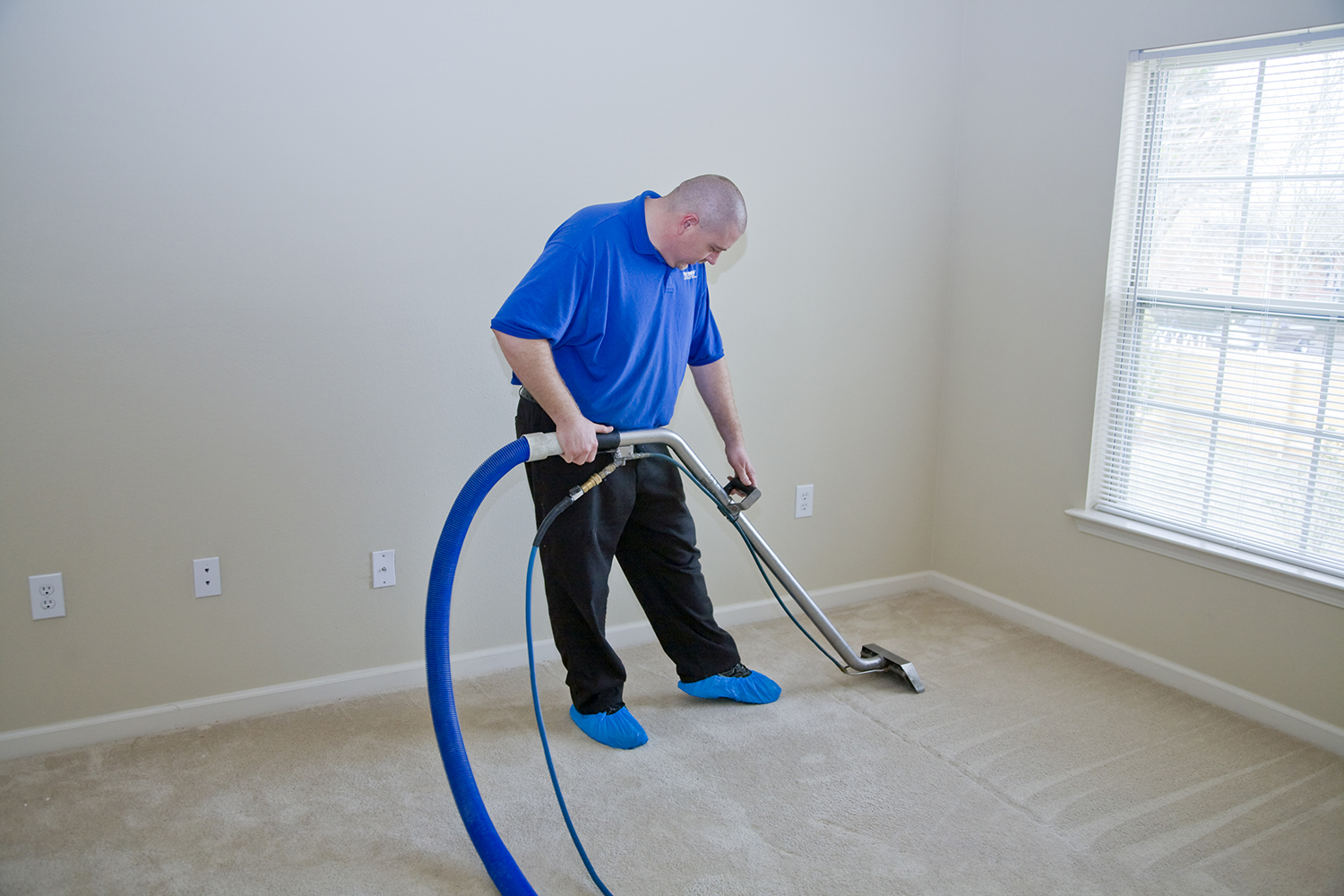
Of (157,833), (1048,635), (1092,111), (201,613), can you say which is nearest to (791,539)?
(1048,635)

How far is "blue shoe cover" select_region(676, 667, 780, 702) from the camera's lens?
246cm

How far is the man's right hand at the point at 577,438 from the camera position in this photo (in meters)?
1.91

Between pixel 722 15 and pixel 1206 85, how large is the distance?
4.33 feet

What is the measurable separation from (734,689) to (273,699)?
119cm

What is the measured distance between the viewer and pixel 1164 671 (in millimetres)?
2631

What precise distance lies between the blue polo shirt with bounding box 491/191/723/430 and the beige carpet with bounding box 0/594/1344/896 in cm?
84

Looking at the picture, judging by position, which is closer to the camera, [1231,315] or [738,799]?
[738,799]

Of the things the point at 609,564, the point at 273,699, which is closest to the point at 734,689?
the point at 609,564

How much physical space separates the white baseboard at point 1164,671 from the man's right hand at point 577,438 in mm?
1784

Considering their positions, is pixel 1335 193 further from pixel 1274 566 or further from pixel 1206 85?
pixel 1274 566

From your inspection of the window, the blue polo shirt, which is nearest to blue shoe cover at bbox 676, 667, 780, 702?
the blue polo shirt

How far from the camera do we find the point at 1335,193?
2240 mm

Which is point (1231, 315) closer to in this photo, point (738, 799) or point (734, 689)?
point (734, 689)

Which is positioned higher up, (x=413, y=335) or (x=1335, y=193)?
(x=1335, y=193)
